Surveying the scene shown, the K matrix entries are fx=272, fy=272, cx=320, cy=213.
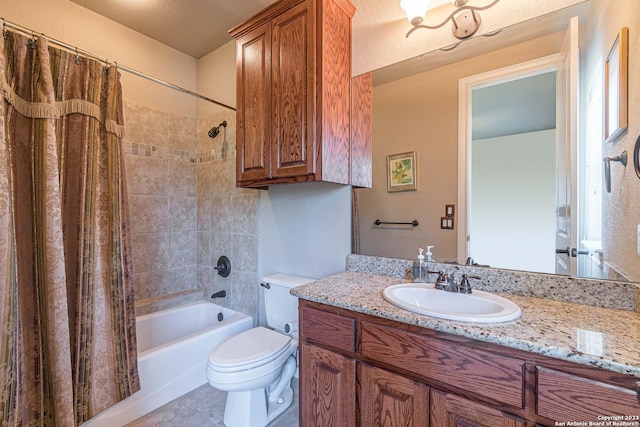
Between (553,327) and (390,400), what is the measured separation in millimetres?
567

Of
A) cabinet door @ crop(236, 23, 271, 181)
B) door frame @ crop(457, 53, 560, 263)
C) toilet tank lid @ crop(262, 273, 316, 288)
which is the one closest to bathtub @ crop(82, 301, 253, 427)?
toilet tank lid @ crop(262, 273, 316, 288)

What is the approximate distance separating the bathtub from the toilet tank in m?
0.41

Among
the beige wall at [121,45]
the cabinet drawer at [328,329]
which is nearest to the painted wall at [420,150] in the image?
the cabinet drawer at [328,329]

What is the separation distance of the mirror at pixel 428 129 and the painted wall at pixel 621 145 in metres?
0.11

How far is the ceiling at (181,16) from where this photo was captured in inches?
77.7

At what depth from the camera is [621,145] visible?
935 mm

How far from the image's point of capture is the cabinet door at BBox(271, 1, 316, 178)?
1415 mm

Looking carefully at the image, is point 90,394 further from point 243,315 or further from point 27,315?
point 243,315

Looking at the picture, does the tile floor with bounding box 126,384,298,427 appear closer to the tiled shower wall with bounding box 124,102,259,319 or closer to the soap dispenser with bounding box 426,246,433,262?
the tiled shower wall with bounding box 124,102,259,319

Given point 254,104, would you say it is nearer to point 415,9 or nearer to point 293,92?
point 293,92

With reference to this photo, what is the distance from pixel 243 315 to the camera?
217cm

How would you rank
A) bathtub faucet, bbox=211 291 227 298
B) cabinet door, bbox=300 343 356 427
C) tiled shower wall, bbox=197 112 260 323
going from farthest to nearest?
1. bathtub faucet, bbox=211 291 227 298
2. tiled shower wall, bbox=197 112 260 323
3. cabinet door, bbox=300 343 356 427

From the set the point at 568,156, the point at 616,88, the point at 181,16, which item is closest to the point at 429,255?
the point at 568,156

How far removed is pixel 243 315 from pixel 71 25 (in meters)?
2.48
